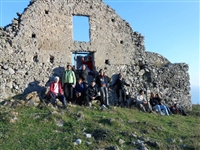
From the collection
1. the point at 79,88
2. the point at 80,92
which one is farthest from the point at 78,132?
the point at 79,88

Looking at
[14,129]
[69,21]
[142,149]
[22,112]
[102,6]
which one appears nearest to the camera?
[142,149]

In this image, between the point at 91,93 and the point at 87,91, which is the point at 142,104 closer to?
the point at 91,93

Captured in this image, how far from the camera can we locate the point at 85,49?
12875 mm

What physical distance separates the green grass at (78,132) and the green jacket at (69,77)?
1.99m

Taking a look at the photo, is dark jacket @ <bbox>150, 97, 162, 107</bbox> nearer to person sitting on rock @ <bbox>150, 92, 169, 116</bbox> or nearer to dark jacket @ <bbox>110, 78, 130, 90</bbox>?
person sitting on rock @ <bbox>150, 92, 169, 116</bbox>

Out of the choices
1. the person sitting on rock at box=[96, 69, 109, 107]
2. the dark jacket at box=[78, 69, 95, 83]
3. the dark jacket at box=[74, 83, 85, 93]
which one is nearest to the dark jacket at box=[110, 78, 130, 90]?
the person sitting on rock at box=[96, 69, 109, 107]

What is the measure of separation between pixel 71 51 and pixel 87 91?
8.78 feet

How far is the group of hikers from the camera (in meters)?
10.5

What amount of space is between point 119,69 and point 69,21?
349cm

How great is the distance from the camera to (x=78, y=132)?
7.34 meters

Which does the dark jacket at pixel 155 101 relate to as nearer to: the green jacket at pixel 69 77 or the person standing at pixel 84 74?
the person standing at pixel 84 74

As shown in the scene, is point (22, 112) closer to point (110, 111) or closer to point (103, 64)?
point (110, 111)

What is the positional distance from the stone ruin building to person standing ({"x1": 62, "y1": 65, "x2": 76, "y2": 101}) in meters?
1.02

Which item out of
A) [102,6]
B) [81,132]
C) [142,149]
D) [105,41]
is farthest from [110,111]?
[102,6]
